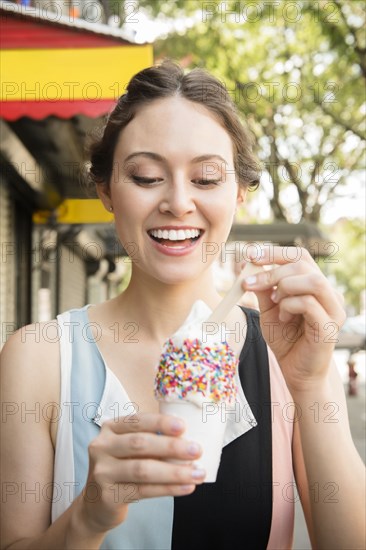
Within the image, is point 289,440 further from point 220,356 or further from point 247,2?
point 247,2

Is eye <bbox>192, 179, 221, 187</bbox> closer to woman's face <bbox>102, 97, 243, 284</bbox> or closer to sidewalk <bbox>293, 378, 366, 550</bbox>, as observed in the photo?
woman's face <bbox>102, 97, 243, 284</bbox>

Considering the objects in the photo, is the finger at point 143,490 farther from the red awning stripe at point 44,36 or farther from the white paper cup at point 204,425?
the red awning stripe at point 44,36

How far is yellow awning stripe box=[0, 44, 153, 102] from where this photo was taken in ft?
15.7

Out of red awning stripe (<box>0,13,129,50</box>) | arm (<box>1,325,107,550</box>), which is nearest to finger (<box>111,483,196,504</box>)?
arm (<box>1,325,107,550</box>)

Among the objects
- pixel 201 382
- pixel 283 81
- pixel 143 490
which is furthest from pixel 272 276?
pixel 283 81

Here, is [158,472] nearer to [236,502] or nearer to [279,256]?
[279,256]

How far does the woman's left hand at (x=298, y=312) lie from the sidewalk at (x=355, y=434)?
343cm

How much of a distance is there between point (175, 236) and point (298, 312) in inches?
18.7

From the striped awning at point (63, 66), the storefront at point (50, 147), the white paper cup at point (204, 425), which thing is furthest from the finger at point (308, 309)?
the striped awning at point (63, 66)

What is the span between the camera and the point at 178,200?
2.00 metres

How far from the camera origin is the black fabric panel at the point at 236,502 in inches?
82.9

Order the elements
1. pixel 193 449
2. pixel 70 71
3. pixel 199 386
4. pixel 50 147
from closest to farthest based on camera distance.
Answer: pixel 193 449, pixel 199 386, pixel 70 71, pixel 50 147

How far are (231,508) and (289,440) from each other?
287 millimetres

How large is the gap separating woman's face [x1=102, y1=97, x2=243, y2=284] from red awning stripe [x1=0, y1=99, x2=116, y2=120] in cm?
277
